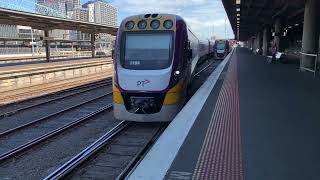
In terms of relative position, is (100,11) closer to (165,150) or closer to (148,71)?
(148,71)

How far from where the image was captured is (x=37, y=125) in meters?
10.9

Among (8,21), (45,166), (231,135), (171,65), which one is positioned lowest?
(45,166)

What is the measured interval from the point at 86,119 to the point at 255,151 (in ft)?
22.4

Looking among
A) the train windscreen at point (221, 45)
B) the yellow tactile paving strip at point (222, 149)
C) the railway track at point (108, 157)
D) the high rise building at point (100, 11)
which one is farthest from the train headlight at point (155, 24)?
the high rise building at point (100, 11)

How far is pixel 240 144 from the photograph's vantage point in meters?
6.12

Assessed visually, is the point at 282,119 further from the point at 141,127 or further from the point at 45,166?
the point at 45,166

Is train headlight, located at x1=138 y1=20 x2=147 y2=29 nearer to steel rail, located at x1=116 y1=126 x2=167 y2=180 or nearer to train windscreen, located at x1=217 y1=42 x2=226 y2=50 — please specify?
steel rail, located at x1=116 y1=126 x2=167 y2=180

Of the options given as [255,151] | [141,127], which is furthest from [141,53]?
[255,151]

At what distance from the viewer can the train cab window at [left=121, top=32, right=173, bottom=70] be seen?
10391mm

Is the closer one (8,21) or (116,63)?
(116,63)

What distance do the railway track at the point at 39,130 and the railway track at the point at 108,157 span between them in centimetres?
138

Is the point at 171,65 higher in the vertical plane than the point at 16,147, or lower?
higher

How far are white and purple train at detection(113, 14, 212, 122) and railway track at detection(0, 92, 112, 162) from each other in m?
1.75

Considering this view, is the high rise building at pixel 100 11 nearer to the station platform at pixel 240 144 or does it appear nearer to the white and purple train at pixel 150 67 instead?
the white and purple train at pixel 150 67
